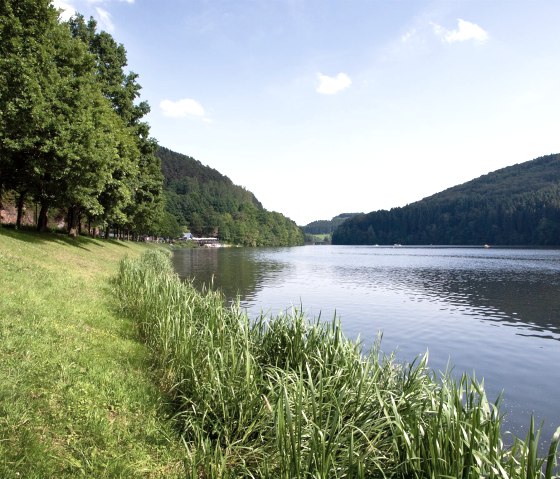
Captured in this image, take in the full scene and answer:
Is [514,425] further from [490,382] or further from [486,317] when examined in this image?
[486,317]

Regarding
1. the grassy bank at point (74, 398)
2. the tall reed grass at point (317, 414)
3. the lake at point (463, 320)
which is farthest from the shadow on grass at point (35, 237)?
the tall reed grass at point (317, 414)

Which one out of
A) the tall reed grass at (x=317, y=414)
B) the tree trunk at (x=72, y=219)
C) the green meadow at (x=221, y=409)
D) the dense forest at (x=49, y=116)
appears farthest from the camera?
the tree trunk at (x=72, y=219)

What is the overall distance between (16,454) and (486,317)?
2695 cm

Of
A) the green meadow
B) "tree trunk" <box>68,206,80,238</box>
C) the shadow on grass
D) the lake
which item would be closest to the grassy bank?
the green meadow

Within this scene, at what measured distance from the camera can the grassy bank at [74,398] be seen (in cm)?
586

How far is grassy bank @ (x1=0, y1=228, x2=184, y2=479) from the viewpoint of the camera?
5855mm

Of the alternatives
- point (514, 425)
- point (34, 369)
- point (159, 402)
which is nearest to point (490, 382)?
point (514, 425)

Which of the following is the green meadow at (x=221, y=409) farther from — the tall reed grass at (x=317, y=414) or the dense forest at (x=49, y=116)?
the dense forest at (x=49, y=116)

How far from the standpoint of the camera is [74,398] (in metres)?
7.45

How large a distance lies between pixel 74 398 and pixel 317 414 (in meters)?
4.55

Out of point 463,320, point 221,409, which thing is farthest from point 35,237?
point 463,320

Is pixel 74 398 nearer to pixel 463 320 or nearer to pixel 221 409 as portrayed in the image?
pixel 221 409

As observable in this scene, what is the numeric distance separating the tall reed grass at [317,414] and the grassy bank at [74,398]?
0.65m

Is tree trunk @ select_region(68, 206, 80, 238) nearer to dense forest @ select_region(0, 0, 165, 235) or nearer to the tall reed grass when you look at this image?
dense forest @ select_region(0, 0, 165, 235)
